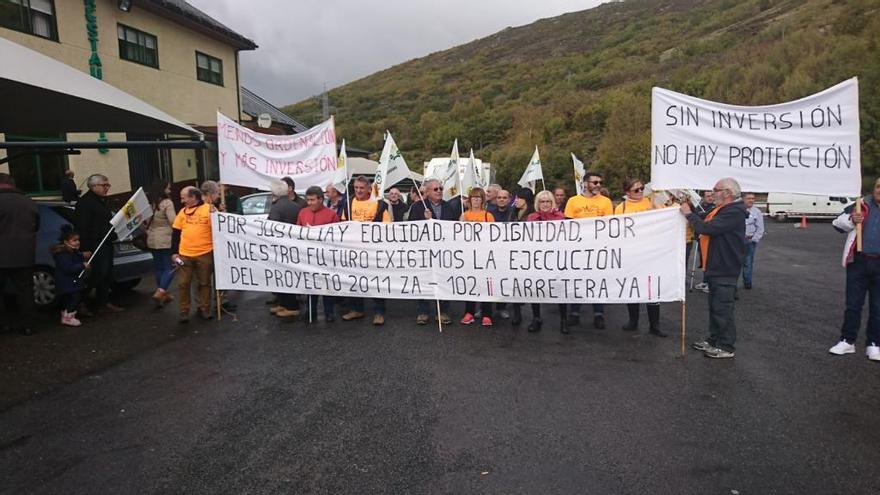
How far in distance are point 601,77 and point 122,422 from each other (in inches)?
2580

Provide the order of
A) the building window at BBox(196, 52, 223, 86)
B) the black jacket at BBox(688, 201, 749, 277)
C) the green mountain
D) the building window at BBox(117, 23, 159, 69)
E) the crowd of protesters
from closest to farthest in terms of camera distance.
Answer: the black jacket at BBox(688, 201, 749, 277)
the crowd of protesters
the building window at BBox(117, 23, 159, 69)
the building window at BBox(196, 52, 223, 86)
the green mountain

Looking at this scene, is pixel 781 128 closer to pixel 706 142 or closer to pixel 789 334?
pixel 706 142

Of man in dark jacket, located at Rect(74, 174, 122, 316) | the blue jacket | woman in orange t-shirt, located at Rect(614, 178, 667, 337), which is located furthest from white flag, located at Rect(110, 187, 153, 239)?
woman in orange t-shirt, located at Rect(614, 178, 667, 337)

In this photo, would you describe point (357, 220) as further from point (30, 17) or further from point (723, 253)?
point (30, 17)

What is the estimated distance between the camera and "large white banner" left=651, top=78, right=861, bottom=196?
5504mm

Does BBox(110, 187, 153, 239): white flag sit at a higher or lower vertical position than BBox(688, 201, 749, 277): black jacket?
higher

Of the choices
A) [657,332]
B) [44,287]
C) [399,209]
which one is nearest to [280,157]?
[399,209]

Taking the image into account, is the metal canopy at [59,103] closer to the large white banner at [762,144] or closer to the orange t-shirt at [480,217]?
the orange t-shirt at [480,217]

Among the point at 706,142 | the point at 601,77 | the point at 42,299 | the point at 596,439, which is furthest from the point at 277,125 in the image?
the point at 601,77

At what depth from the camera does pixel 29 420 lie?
168 inches

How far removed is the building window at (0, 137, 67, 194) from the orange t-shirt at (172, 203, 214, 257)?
9.40m

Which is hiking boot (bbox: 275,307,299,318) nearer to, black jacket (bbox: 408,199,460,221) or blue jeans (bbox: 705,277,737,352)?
black jacket (bbox: 408,199,460,221)

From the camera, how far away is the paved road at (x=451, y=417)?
11.1 ft

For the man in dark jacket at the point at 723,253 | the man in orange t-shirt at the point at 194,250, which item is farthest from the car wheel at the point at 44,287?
the man in dark jacket at the point at 723,253
